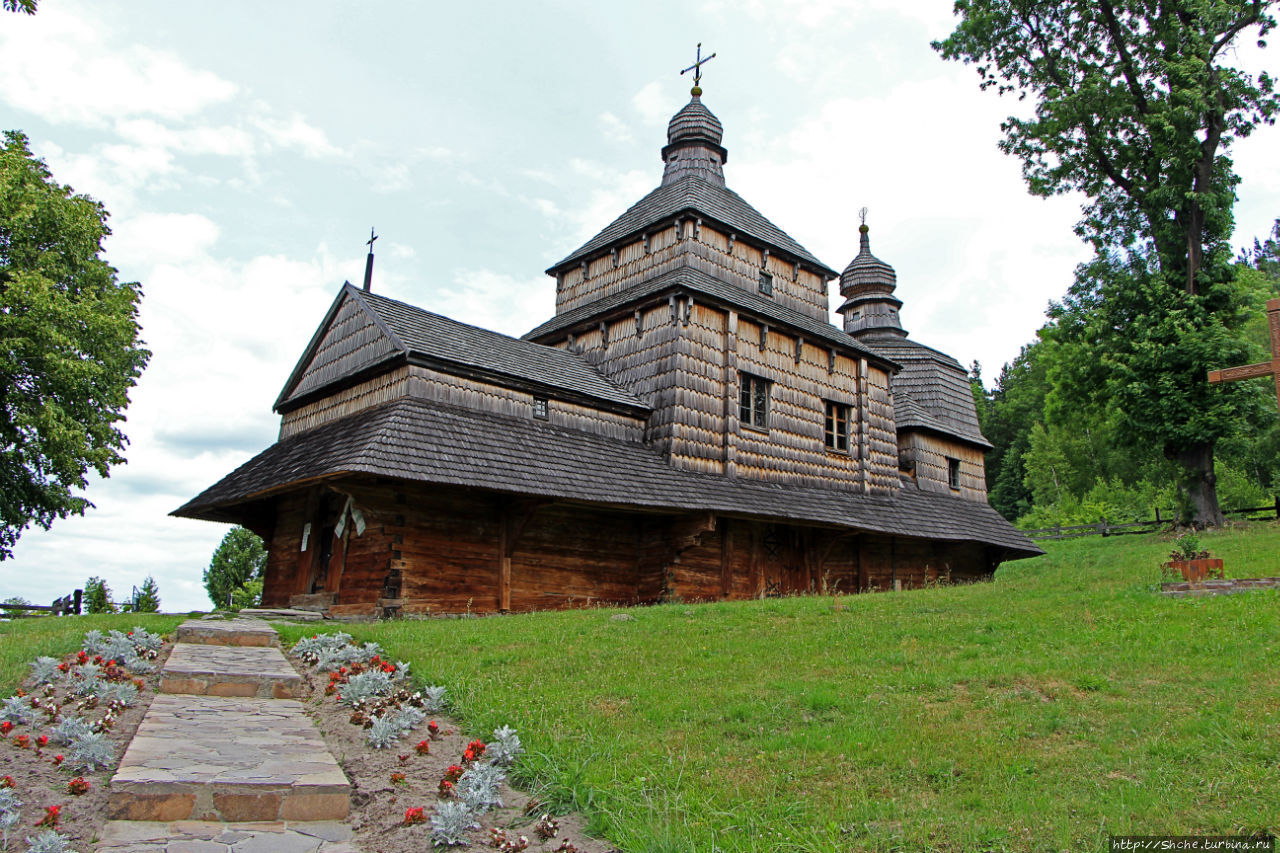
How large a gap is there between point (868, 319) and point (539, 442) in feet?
63.8

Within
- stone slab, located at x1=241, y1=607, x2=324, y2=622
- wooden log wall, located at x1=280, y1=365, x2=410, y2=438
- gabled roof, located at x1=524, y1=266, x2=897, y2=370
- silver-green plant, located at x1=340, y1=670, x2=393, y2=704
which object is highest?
gabled roof, located at x1=524, y1=266, x2=897, y2=370

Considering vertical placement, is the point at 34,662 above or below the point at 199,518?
below

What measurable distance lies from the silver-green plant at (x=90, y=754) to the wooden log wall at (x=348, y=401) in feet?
32.4

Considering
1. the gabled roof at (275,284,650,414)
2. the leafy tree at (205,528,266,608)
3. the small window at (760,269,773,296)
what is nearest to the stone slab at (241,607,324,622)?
the gabled roof at (275,284,650,414)

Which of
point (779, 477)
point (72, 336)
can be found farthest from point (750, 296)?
point (72, 336)

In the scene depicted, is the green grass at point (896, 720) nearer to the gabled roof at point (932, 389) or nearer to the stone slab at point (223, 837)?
the stone slab at point (223, 837)

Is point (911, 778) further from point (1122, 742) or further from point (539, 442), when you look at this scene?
point (539, 442)

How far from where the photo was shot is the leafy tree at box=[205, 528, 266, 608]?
33375 millimetres

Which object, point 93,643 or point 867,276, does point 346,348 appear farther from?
point 867,276

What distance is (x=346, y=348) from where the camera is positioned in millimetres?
17406

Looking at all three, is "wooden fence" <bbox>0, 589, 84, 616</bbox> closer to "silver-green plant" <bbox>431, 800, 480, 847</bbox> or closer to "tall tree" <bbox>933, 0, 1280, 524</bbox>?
"silver-green plant" <bbox>431, 800, 480, 847</bbox>

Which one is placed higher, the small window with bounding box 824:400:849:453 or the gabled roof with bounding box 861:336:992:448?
the gabled roof with bounding box 861:336:992:448

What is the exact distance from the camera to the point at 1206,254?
24.2 meters

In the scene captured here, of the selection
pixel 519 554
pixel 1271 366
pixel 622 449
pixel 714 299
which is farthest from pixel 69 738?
pixel 714 299
